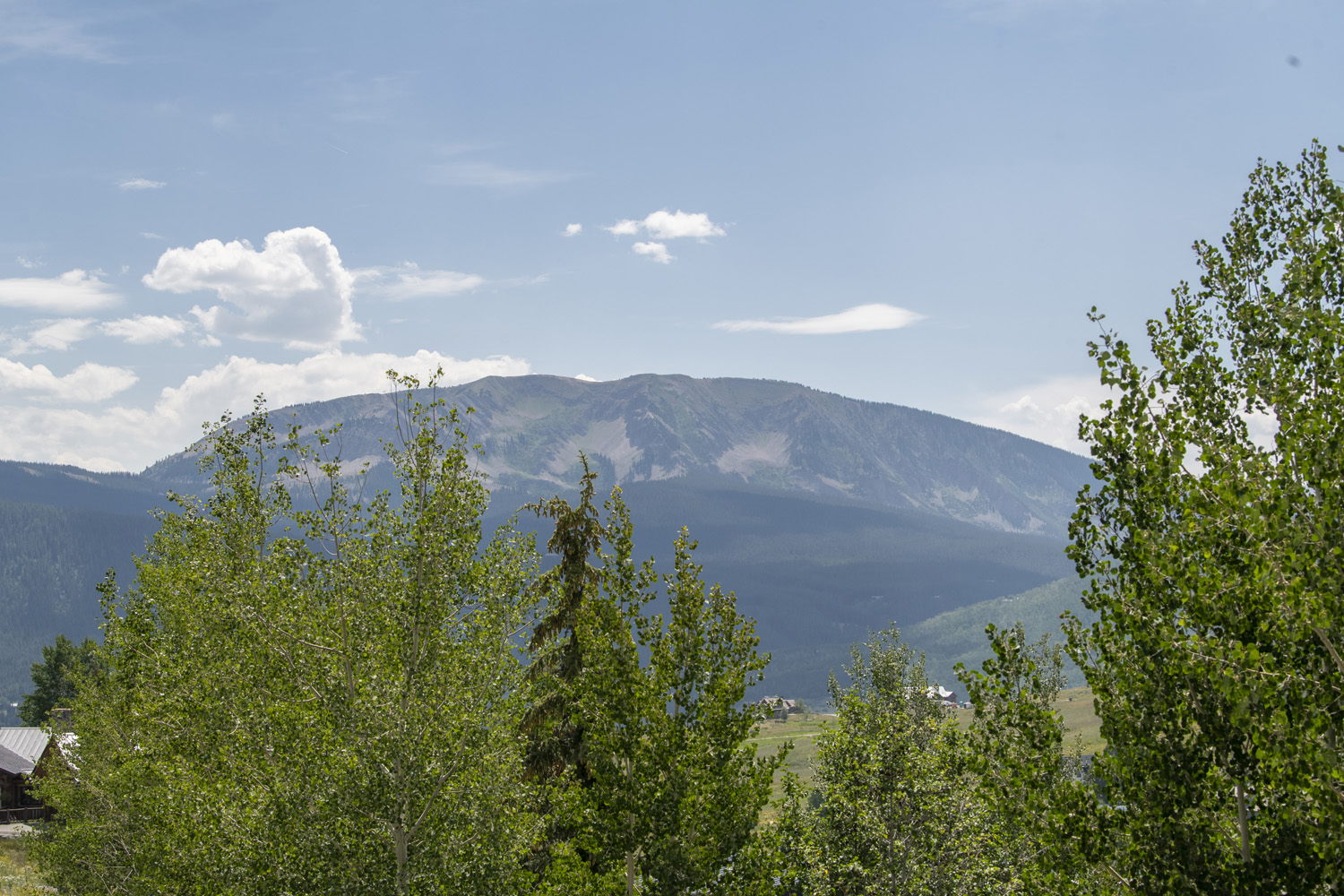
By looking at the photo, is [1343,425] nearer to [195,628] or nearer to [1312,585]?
[1312,585]

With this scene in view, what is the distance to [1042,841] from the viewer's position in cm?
1297

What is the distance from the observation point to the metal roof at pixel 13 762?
79.2 meters

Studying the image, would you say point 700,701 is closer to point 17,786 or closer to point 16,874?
point 16,874

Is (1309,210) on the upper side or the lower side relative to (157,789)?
upper

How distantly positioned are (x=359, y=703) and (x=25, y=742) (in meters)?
95.3

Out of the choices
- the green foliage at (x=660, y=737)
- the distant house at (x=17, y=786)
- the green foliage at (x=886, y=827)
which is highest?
the green foliage at (x=660, y=737)

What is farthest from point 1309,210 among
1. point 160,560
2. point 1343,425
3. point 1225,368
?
point 160,560

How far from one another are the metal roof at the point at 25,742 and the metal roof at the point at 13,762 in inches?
45.5

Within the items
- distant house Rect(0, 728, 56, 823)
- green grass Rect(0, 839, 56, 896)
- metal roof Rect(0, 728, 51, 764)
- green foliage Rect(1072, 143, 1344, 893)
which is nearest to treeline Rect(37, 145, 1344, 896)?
green foliage Rect(1072, 143, 1344, 893)

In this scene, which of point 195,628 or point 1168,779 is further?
point 195,628

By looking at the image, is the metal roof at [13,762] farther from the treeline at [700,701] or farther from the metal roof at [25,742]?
the treeline at [700,701]

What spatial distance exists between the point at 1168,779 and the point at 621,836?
10845 millimetres

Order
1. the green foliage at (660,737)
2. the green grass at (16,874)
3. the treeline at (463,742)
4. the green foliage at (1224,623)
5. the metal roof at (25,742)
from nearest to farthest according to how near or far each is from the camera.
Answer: the green foliage at (1224,623)
the treeline at (463,742)
the green foliage at (660,737)
the green grass at (16,874)
the metal roof at (25,742)

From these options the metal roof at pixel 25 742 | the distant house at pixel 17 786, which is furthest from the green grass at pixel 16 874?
the metal roof at pixel 25 742
